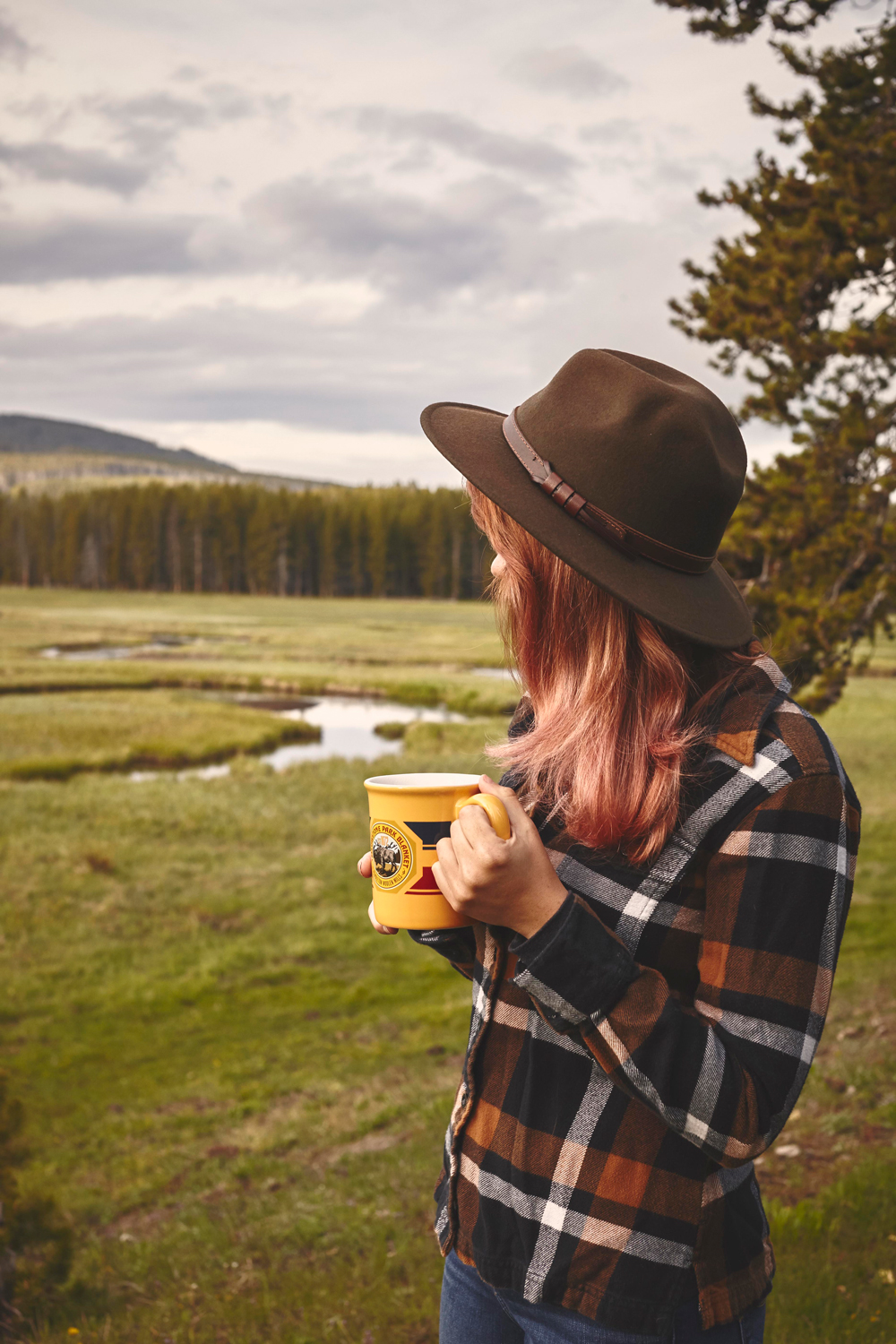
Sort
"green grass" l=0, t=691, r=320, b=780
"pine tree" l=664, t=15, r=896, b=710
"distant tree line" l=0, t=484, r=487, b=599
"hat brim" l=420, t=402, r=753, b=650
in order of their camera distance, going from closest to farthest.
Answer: "hat brim" l=420, t=402, r=753, b=650, "pine tree" l=664, t=15, r=896, b=710, "green grass" l=0, t=691, r=320, b=780, "distant tree line" l=0, t=484, r=487, b=599

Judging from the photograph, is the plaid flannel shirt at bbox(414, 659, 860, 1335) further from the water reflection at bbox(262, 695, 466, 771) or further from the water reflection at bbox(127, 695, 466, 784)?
the water reflection at bbox(262, 695, 466, 771)

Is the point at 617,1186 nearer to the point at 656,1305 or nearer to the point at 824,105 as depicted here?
the point at 656,1305

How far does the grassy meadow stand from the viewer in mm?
4879

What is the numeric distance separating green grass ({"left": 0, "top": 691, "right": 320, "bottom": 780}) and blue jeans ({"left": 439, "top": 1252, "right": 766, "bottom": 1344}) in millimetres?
23704

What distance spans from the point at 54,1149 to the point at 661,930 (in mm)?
8303

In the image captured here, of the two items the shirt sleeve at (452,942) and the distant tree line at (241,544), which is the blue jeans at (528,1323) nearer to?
the shirt sleeve at (452,942)

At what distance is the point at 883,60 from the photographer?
24.8ft

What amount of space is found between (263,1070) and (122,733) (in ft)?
66.3

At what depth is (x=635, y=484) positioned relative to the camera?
A: 5.60ft

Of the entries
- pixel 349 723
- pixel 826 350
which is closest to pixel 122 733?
pixel 349 723

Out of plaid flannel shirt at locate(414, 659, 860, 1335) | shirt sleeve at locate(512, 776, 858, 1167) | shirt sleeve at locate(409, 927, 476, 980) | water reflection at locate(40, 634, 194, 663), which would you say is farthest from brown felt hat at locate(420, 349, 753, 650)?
water reflection at locate(40, 634, 194, 663)

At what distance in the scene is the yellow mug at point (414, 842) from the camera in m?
1.93

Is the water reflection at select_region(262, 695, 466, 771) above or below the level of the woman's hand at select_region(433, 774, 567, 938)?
below

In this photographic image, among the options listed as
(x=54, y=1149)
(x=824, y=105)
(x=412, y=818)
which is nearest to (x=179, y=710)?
(x=54, y=1149)
